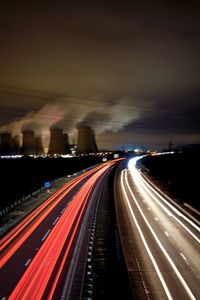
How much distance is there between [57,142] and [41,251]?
131903 millimetres

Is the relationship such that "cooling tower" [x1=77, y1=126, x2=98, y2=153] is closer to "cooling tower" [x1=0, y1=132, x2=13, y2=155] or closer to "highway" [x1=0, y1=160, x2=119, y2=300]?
"cooling tower" [x1=0, y1=132, x2=13, y2=155]

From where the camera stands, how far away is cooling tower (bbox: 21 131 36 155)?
163000 millimetres

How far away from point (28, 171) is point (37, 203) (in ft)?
168

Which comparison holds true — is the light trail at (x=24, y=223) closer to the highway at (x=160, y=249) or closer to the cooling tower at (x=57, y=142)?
the highway at (x=160, y=249)

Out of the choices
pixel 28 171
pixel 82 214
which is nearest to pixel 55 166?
pixel 28 171

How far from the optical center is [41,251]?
28062mm

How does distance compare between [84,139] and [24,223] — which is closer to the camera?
[24,223]

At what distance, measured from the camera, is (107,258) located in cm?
2794

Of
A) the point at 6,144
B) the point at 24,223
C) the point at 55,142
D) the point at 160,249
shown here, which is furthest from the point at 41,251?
the point at 6,144

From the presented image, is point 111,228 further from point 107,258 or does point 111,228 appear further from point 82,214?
point 107,258

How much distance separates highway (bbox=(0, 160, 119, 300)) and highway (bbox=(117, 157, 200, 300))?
4922mm

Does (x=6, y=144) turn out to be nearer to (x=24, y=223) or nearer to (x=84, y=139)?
(x=84, y=139)

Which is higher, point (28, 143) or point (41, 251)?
A: point (28, 143)

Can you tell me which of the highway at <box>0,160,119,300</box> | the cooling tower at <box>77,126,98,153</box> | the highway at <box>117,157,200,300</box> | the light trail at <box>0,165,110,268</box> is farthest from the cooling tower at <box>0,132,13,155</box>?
the highway at <box>0,160,119,300</box>
